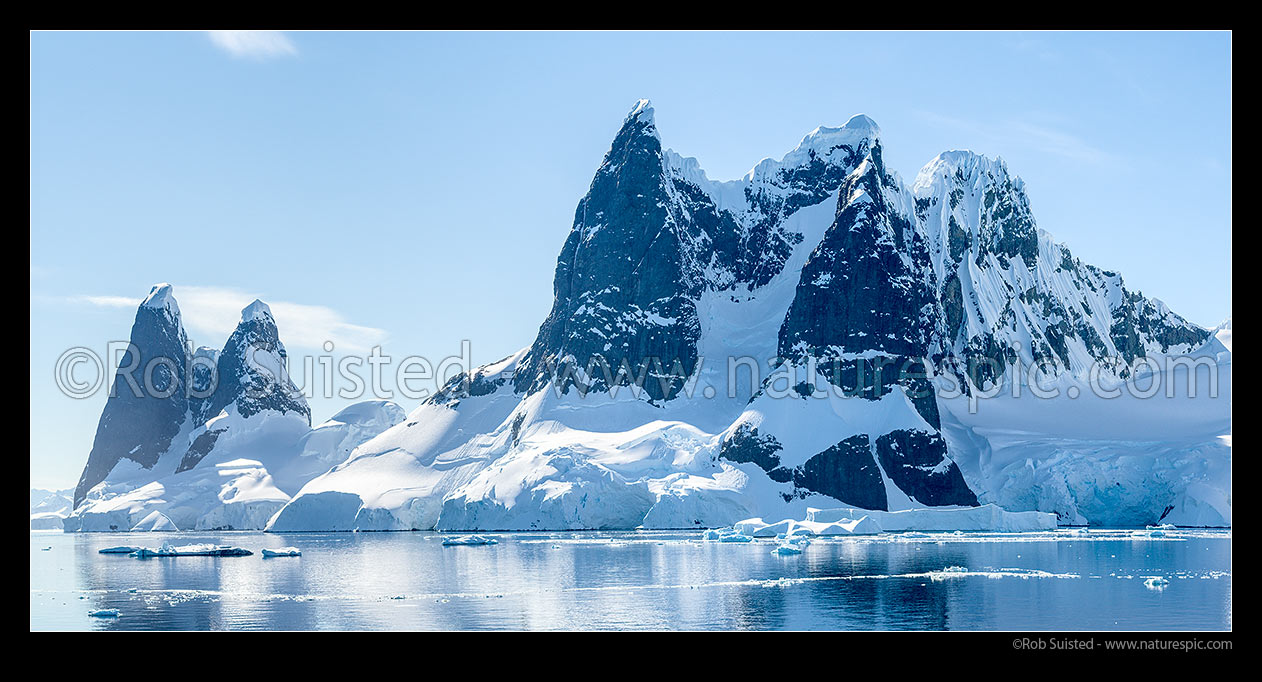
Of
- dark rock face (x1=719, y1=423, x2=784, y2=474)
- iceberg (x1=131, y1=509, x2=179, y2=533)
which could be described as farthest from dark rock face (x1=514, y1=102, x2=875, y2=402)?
iceberg (x1=131, y1=509, x2=179, y2=533)

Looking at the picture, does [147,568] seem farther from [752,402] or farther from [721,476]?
[752,402]

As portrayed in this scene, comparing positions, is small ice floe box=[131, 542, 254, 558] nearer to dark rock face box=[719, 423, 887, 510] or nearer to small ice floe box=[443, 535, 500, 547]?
small ice floe box=[443, 535, 500, 547]

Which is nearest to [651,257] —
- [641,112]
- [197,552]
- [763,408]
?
[641,112]

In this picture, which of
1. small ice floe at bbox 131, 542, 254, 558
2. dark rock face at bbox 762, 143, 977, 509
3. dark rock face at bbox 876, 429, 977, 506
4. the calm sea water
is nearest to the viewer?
the calm sea water

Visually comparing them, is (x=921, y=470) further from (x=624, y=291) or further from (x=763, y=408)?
(x=624, y=291)

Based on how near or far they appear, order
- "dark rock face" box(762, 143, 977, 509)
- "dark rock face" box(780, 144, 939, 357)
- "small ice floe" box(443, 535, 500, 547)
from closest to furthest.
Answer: "small ice floe" box(443, 535, 500, 547) → "dark rock face" box(762, 143, 977, 509) → "dark rock face" box(780, 144, 939, 357)

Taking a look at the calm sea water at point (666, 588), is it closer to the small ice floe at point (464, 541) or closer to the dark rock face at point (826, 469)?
the small ice floe at point (464, 541)

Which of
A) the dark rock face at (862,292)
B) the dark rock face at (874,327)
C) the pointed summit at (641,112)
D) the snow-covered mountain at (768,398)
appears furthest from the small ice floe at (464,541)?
the pointed summit at (641,112)
